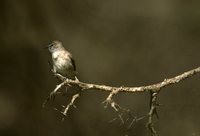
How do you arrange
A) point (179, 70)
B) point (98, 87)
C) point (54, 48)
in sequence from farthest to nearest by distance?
1. point (179, 70)
2. point (54, 48)
3. point (98, 87)

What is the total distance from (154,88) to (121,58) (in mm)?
3567

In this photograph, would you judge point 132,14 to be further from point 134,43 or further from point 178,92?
point 178,92

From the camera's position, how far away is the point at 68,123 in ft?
23.8

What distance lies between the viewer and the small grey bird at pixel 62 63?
14.1ft

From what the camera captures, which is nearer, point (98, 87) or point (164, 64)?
point (98, 87)

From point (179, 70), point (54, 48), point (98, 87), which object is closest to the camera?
point (98, 87)

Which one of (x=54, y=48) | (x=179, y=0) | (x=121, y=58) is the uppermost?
(x=179, y=0)

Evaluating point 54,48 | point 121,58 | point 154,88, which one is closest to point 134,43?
point 121,58

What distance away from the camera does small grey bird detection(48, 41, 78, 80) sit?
14.1 feet

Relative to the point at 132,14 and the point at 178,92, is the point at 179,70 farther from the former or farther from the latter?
the point at 132,14

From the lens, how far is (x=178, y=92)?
6.97 m

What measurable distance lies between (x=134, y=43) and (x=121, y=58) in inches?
8.4

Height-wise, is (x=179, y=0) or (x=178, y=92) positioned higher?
(x=179, y=0)

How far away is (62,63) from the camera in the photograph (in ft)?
14.2
